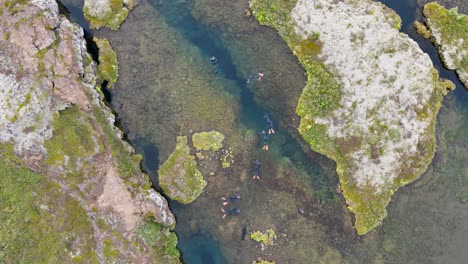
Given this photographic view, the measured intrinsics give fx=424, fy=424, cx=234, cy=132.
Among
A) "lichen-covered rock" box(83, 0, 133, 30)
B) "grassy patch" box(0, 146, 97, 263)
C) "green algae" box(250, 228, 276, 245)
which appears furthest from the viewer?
"lichen-covered rock" box(83, 0, 133, 30)

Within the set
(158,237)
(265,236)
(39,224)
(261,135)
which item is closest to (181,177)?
(158,237)

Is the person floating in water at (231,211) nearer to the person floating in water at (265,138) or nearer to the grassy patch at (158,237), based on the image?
the grassy patch at (158,237)

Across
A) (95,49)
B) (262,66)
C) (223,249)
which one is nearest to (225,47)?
(262,66)

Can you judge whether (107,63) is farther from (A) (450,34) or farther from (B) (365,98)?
(A) (450,34)

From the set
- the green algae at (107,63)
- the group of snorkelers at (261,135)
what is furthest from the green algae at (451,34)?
the green algae at (107,63)

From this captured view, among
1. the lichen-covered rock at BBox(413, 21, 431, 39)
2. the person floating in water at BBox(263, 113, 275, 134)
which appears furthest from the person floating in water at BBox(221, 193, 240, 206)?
the lichen-covered rock at BBox(413, 21, 431, 39)

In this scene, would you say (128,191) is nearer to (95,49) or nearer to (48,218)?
(48,218)

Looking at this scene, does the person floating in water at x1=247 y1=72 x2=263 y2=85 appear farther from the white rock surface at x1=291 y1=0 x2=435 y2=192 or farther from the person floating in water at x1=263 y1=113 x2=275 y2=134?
the white rock surface at x1=291 y1=0 x2=435 y2=192
